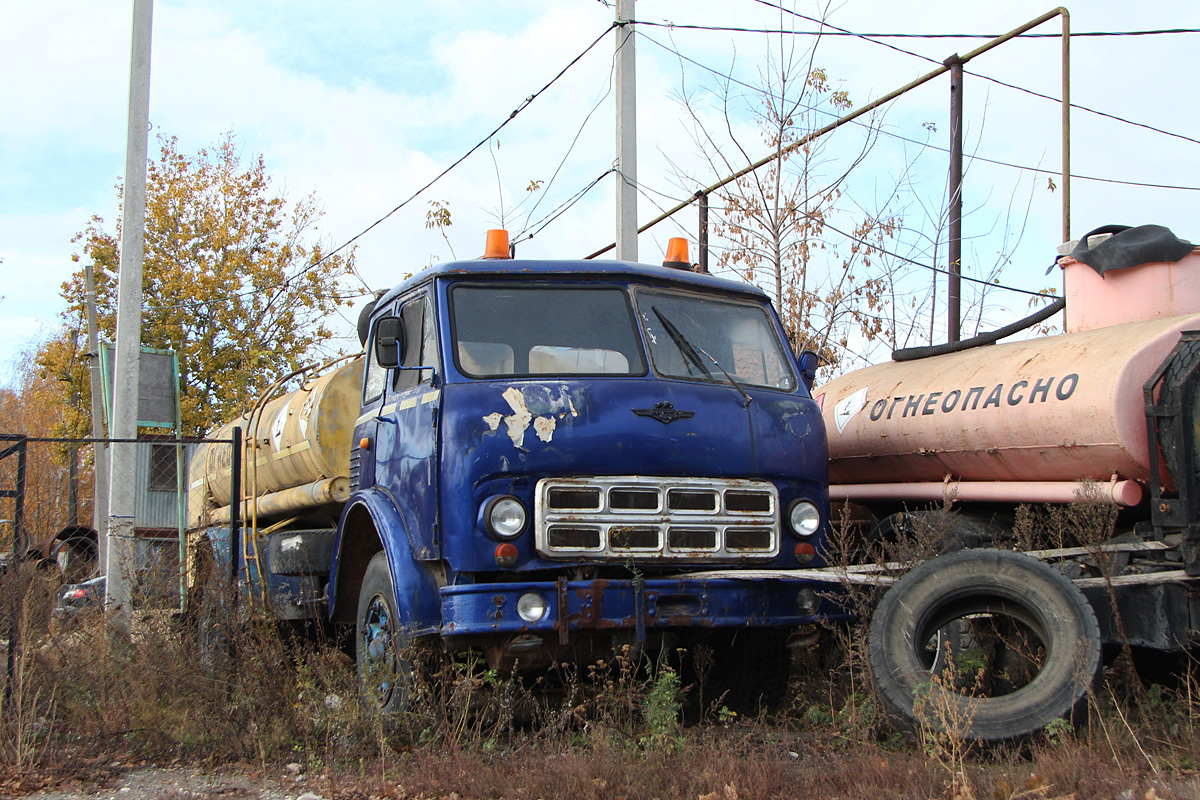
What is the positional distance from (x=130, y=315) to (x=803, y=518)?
747cm

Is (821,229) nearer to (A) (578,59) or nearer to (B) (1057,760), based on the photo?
(A) (578,59)

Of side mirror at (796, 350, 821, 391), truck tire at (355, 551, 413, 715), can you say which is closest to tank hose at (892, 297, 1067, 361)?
side mirror at (796, 350, 821, 391)

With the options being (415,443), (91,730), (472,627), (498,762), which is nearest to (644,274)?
(415,443)

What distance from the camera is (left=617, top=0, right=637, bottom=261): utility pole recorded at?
1162 cm

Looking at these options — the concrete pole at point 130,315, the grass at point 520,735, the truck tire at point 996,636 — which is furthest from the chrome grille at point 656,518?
the concrete pole at point 130,315

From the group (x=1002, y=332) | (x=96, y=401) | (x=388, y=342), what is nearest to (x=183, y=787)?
(x=388, y=342)

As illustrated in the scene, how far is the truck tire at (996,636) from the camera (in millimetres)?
4633

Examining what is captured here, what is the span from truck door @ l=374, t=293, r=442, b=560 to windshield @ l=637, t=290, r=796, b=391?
1218 mm

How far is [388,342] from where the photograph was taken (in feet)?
20.3

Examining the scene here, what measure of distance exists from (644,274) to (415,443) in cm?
160

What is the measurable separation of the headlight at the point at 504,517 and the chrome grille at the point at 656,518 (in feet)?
0.28

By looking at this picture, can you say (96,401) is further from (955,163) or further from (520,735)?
(520,735)

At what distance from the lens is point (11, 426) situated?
43031mm

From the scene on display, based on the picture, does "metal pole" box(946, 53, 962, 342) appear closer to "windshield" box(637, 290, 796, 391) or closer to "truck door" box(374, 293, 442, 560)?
"windshield" box(637, 290, 796, 391)
